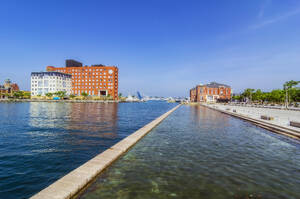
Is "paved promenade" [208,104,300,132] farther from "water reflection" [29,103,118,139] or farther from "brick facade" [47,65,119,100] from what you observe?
"brick facade" [47,65,119,100]

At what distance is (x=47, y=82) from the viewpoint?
16525 centimetres

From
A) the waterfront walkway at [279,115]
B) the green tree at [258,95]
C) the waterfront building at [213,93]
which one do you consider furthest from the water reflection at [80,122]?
the waterfront building at [213,93]

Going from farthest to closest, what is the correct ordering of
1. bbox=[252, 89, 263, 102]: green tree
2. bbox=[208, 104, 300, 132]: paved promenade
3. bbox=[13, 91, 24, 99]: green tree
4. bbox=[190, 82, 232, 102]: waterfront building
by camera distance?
1. bbox=[190, 82, 232, 102]: waterfront building
2. bbox=[13, 91, 24, 99]: green tree
3. bbox=[252, 89, 263, 102]: green tree
4. bbox=[208, 104, 300, 132]: paved promenade

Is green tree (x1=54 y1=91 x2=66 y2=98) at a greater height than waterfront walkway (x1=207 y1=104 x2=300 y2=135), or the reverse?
green tree (x1=54 y1=91 x2=66 y2=98)

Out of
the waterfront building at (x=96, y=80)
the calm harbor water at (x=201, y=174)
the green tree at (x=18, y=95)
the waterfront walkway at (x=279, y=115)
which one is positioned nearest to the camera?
the calm harbor water at (x=201, y=174)

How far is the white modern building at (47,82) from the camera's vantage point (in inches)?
6442

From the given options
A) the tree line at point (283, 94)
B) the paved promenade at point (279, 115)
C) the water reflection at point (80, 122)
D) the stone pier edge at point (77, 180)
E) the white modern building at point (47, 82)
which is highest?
the white modern building at point (47, 82)

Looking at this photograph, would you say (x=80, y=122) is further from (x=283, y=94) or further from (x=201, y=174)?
(x=283, y=94)

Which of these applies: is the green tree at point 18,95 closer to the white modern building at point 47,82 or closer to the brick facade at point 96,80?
the white modern building at point 47,82

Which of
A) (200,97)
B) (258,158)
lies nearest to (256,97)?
(200,97)

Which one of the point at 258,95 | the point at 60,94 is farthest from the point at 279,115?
the point at 60,94

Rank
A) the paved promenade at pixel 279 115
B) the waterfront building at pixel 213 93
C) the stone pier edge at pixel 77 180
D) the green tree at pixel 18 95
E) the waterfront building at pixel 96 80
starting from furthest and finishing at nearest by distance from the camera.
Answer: the waterfront building at pixel 213 93, the waterfront building at pixel 96 80, the green tree at pixel 18 95, the paved promenade at pixel 279 115, the stone pier edge at pixel 77 180

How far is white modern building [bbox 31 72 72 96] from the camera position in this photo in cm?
16362

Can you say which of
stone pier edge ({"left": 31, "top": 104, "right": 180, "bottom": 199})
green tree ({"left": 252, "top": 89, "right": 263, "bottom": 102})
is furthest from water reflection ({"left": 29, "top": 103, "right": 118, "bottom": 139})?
green tree ({"left": 252, "top": 89, "right": 263, "bottom": 102})
